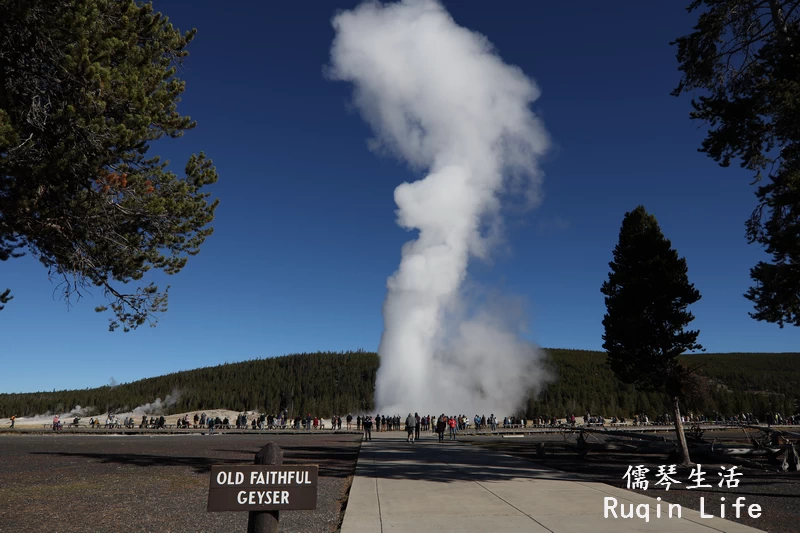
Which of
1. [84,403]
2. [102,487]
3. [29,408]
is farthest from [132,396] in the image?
[102,487]

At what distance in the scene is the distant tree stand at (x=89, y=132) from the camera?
8.27 meters

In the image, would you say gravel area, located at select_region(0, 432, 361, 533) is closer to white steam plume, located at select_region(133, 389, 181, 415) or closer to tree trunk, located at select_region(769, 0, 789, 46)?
tree trunk, located at select_region(769, 0, 789, 46)

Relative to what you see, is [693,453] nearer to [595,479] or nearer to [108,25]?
[595,479]

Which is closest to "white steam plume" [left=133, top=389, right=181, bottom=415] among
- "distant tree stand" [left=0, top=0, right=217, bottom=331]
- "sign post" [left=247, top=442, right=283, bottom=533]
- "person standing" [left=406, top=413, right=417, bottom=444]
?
"person standing" [left=406, top=413, right=417, bottom=444]

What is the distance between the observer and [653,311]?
1864 cm

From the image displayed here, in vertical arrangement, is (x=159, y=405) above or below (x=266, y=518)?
below

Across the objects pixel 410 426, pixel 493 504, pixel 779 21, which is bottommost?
pixel 410 426

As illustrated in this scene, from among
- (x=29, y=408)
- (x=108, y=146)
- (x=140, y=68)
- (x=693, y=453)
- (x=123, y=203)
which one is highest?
(x=140, y=68)

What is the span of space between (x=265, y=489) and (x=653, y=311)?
1774cm

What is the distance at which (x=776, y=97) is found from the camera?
10.5 m

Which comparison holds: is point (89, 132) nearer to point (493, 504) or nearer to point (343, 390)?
point (493, 504)

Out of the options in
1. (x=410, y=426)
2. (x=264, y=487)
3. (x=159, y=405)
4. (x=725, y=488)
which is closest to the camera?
(x=264, y=487)

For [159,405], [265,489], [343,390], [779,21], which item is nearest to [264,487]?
[265,489]

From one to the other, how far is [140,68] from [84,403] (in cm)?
15653
